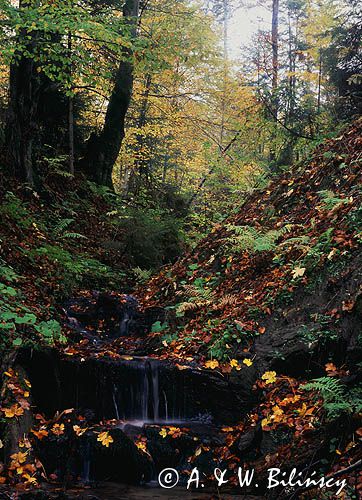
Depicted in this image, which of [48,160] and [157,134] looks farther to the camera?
[157,134]

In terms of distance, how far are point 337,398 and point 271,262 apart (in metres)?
3.30

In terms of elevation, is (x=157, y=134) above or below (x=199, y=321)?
above

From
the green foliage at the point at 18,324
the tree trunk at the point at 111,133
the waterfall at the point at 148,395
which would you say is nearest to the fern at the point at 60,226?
the green foliage at the point at 18,324

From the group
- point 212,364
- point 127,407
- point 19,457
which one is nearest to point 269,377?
point 212,364

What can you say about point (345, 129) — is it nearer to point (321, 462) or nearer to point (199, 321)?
point (199, 321)

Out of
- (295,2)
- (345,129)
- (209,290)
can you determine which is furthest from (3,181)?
(295,2)

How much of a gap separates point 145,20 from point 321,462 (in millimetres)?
18135

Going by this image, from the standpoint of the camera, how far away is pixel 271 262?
6.97 meters

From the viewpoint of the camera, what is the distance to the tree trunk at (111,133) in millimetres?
14977

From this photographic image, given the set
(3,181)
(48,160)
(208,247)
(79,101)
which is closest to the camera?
(208,247)

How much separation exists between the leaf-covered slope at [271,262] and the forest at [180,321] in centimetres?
3

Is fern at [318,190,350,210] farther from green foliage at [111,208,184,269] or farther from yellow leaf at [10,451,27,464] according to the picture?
green foliage at [111,208,184,269]

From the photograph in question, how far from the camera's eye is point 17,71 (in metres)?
10.7

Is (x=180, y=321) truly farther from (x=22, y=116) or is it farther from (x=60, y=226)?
(x=22, y=116)
